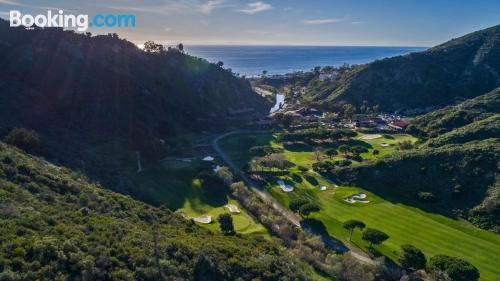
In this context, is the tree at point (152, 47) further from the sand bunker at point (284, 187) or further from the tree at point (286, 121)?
the sand bunker at point (284, 187)

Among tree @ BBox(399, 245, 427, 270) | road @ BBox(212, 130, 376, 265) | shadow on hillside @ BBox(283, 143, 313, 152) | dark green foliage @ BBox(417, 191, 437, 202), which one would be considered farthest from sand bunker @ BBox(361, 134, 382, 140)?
tree @ BBox(399, 245, 427, 270)

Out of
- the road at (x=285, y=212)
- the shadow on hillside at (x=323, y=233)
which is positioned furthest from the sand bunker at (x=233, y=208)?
the shadow on hillside at (x=323, y=233)

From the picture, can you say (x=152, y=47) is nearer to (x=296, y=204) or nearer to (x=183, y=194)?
(x=183, y=194)

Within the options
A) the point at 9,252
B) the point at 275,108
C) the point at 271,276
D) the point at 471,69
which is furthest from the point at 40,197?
the point at 471,69

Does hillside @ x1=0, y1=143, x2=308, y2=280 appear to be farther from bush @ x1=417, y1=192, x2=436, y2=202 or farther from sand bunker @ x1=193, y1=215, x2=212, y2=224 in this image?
bush @ x1=417, y1=192, x2=436, y2=202

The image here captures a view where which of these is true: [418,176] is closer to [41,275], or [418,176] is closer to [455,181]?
[455,181]
